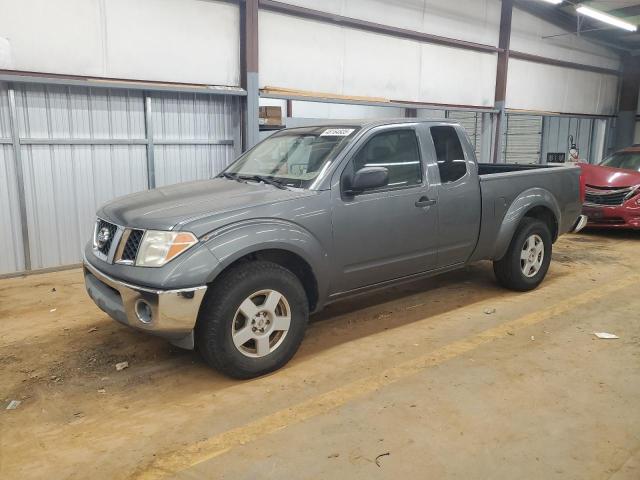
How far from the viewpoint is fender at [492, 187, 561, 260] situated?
5.02 metres

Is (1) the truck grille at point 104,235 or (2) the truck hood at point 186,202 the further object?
(1) the truck grille at point 104,235

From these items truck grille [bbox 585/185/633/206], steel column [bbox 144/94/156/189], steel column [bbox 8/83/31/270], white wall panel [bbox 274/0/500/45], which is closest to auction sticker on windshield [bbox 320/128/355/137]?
steel column [bbox 144/94/156/189]

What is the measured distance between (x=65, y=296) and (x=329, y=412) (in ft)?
11.9

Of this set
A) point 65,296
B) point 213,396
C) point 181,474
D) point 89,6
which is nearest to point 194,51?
point 89,6

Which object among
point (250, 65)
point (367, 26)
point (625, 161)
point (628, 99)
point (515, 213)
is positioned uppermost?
point (367, 26)

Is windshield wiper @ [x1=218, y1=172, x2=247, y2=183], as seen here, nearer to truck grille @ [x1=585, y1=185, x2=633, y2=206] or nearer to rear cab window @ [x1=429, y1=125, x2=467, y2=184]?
rear cab window @ [x1=429, y1=125, x2=467, y2=184]

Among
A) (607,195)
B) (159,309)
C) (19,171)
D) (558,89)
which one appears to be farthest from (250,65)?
(558,89)

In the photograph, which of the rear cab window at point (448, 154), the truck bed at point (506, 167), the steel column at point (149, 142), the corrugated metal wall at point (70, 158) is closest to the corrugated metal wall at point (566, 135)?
the truck bed at point (506, 167)

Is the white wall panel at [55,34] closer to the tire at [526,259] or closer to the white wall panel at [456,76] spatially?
the tire at [526,259]

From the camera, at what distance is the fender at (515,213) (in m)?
5.02

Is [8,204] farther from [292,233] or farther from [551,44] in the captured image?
[551,44]

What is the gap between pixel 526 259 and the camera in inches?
213

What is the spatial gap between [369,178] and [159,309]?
1692 mm

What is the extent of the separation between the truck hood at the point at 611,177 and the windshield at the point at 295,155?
583 cm
